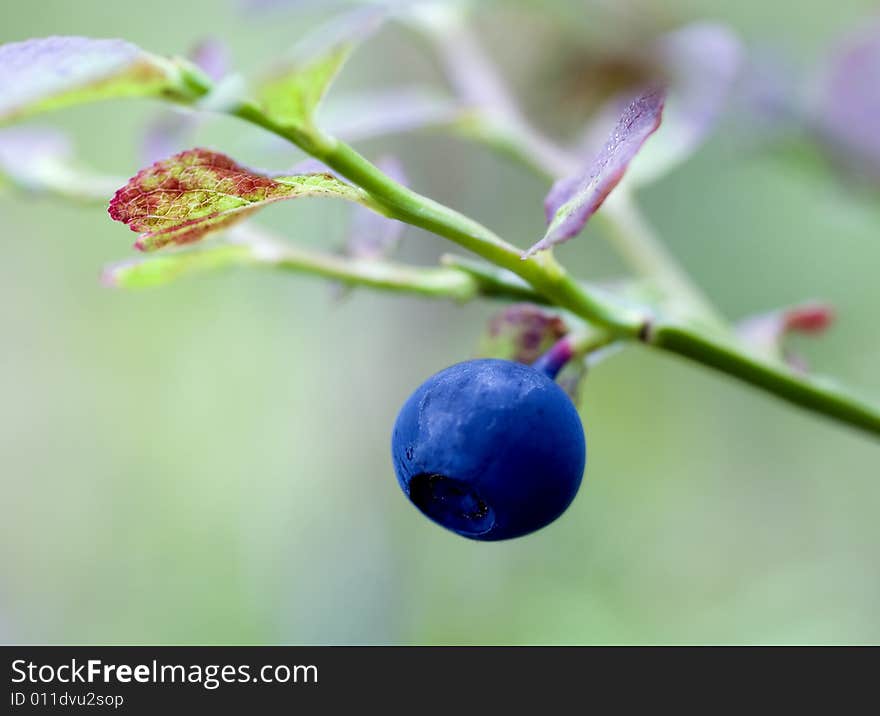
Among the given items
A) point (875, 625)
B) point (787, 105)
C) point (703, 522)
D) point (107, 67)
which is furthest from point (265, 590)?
point (107, 67)

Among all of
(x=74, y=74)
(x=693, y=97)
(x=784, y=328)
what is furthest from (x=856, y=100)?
(x=74, y=74)

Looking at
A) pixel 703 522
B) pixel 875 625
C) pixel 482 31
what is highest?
pixel 482 31

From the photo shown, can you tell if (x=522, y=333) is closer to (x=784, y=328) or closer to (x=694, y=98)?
(x=784, y=328)

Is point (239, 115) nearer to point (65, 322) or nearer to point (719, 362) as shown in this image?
point (719, 362)

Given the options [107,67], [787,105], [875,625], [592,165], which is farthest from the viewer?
[875,625]

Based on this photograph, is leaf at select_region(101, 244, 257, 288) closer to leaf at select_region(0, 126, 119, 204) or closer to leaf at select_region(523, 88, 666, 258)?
leaf at select_region(0, 126, 119, 204)

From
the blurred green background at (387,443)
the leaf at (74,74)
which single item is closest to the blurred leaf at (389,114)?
the leaf at (74,74)

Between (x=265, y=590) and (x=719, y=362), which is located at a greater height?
(x=265, y=590)

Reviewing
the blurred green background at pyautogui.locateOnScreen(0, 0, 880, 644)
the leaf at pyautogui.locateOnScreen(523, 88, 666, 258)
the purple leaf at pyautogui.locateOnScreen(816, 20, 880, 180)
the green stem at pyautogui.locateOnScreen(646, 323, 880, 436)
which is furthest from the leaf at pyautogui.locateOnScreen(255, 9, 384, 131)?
the blurred green background at pyautogui.locateOnScreen(0, 0, 880, 644)
